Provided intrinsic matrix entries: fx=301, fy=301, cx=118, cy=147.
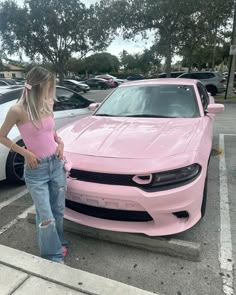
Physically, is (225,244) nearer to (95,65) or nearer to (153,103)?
(153,103)

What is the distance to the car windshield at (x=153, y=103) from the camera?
397 centimetres

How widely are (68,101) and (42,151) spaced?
352 cm

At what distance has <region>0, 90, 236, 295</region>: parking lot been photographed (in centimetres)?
236

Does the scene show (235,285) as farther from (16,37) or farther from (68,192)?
(16,37)

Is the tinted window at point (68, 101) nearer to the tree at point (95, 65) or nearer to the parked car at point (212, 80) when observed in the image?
the parked car at point (212, 80)

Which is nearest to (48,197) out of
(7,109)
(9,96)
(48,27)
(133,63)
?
(7,109)

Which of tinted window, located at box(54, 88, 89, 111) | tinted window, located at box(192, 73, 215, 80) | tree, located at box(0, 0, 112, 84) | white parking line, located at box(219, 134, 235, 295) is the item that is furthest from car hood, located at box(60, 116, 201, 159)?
tree, located at box(0, 0, 112, 84)

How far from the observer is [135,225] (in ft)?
8.71

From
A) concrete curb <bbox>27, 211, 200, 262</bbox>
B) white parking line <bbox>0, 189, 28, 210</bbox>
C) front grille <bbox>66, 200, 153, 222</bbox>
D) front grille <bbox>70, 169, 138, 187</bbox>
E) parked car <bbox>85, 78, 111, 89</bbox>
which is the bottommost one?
parked car <bbox>85, 78, 111, 89</bbox>

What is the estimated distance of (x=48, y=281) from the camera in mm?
2258

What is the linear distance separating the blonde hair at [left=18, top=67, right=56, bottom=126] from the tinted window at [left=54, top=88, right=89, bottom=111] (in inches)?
121

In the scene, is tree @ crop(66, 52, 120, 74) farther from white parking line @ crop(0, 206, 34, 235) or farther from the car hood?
white parking line @ crop(0, 206, 34, 235)

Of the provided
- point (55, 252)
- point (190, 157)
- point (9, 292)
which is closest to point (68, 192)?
point (55, 252)

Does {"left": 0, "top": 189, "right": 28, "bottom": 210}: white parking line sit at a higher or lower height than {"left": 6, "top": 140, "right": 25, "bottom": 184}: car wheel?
lower
